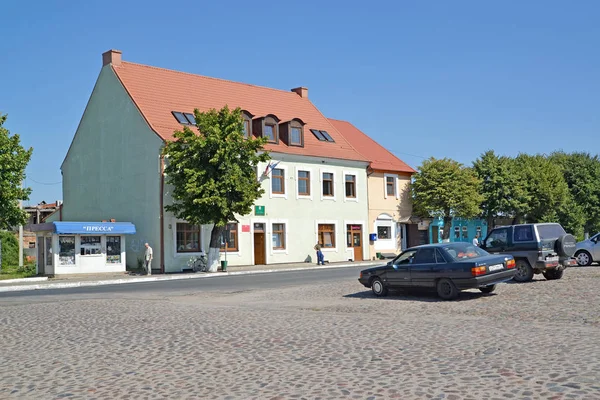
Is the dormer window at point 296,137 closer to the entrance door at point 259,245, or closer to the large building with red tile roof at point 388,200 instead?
the entrance door at point 259,245

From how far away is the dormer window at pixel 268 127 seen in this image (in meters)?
41.7

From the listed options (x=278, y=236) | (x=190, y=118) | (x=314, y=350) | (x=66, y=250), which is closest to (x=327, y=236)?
(x=278, y=236)

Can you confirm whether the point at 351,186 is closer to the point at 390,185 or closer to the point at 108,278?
the point at 390,185

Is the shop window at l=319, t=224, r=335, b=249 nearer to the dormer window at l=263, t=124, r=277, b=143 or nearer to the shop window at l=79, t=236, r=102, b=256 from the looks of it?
the dormer window at l=263, t=124, r=277, b=143

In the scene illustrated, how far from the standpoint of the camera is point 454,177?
4847 centimetres

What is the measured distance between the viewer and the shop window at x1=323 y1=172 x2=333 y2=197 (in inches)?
1756

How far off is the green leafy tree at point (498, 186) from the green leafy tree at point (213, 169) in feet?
82.1

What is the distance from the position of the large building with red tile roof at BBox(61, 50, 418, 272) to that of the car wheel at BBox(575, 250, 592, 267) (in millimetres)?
19976

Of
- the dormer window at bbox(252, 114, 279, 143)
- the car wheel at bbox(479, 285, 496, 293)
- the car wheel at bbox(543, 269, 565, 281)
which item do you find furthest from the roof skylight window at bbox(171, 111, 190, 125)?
the car wheel at bbox(479, 285, 496, 293)

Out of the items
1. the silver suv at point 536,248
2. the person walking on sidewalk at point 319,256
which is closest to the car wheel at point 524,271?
the silver suv at point 536,248

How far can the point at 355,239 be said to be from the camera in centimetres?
4631

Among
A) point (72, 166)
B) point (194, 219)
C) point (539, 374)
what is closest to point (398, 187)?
point (194, 219)

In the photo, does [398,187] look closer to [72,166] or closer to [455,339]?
[72,166]

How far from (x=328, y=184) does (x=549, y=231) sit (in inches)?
1044
